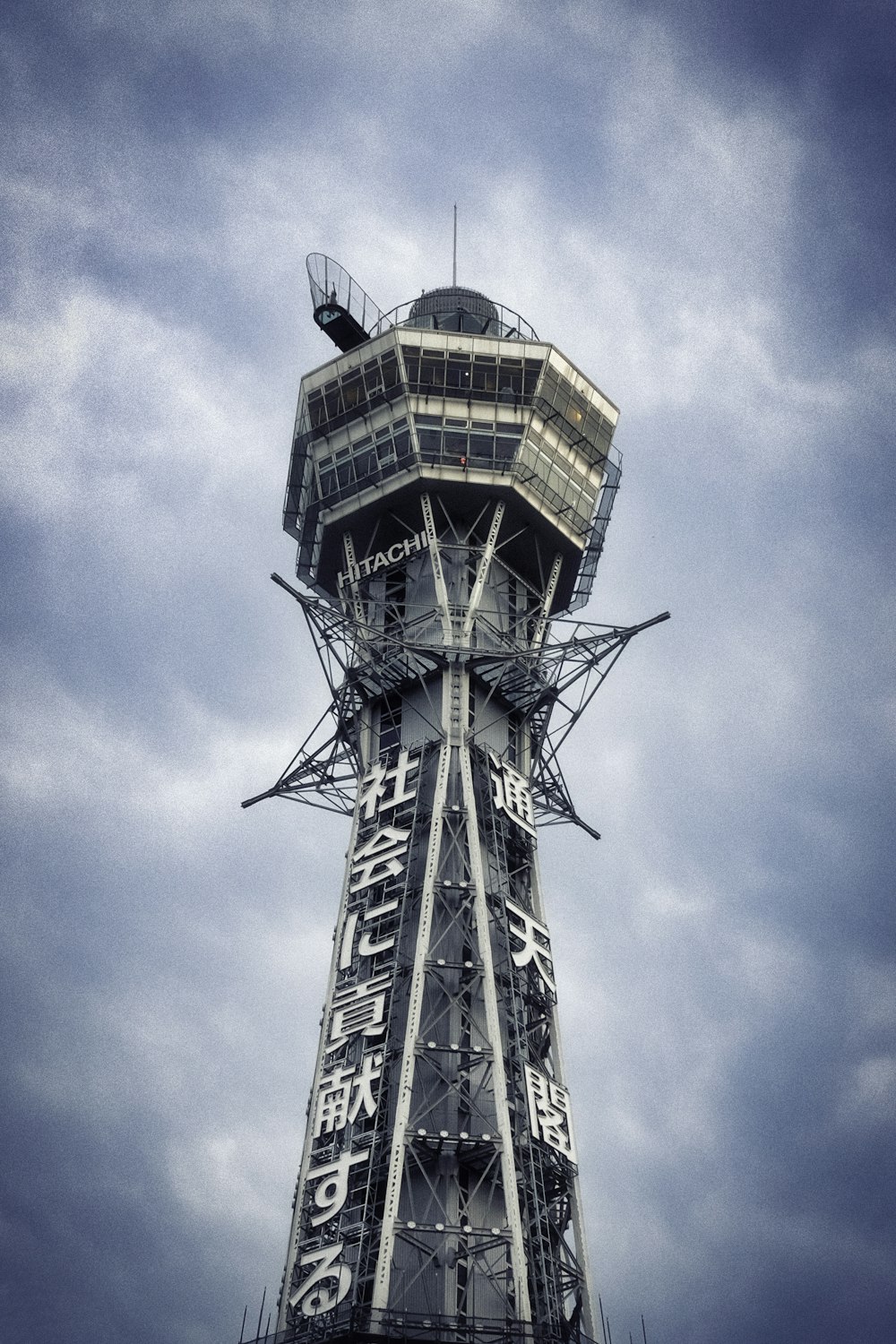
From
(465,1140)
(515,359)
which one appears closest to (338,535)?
(515,359)

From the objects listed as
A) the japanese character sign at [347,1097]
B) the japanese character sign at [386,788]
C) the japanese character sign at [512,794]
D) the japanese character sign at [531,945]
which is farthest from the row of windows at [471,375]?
the japanese character sign at [347,1097]

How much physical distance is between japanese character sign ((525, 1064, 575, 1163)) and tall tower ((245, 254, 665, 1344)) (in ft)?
0.52

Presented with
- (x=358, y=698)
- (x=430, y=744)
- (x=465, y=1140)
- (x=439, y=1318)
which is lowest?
(x=439, y=1318)

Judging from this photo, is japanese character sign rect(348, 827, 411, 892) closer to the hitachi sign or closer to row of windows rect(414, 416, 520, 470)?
the hitachi sign

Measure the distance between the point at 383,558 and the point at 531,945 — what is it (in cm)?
2721

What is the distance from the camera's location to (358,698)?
9362cm

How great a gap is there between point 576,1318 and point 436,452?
4999 centimetres

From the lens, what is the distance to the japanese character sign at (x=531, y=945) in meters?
80.9

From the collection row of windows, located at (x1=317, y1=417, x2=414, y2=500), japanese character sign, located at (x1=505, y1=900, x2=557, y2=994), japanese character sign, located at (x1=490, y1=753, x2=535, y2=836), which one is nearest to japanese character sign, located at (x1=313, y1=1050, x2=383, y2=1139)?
japanese character sign, located at (x1=505, y1=900, x2=557, y2=994)

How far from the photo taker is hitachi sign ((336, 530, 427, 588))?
310ft

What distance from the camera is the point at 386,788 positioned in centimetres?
8656

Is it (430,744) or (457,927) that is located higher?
(430,744)

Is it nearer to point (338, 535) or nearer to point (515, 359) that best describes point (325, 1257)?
point (338, 535)

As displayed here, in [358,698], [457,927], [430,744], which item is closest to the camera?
[457,927]
